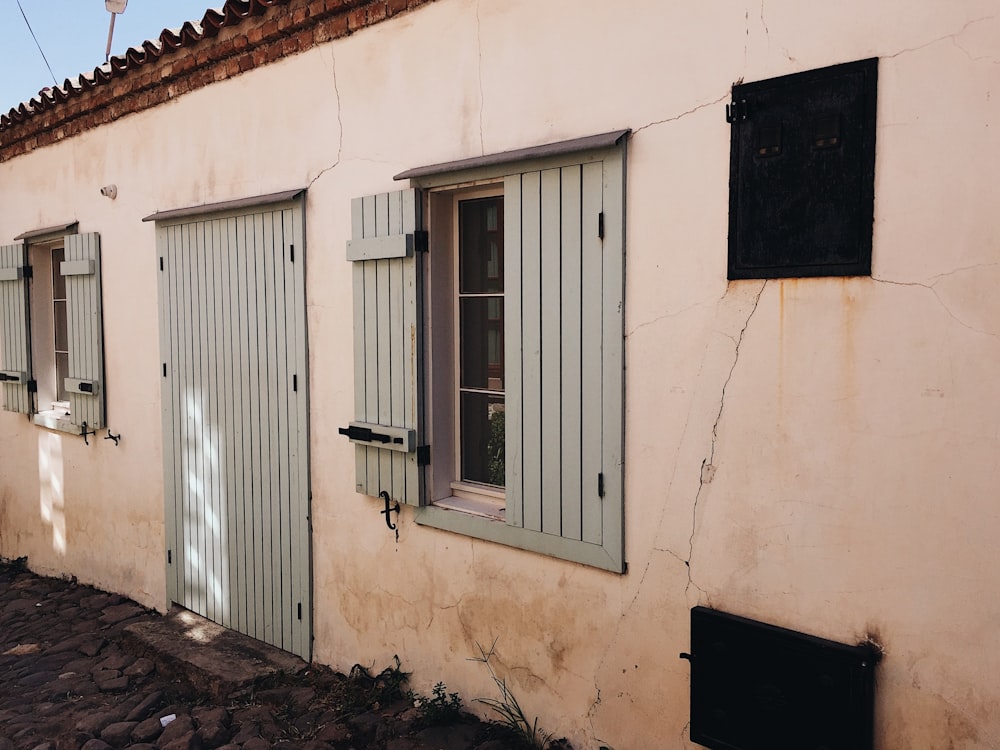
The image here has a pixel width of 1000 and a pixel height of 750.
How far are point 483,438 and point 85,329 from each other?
389 cm

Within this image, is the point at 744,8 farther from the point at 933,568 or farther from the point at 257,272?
the point at 257,272

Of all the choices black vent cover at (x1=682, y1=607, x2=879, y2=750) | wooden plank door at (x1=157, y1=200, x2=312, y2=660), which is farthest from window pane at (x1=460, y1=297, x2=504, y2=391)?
black vent cover at (x1=682, y1=607, x2=879, y2=750)

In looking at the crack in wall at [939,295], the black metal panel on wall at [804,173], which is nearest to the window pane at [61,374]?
the black metal panel on wall at [804,173]

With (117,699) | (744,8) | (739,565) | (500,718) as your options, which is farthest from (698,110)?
(117,699)

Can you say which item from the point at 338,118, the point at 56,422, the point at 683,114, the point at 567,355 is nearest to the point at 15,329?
the point at 56,422

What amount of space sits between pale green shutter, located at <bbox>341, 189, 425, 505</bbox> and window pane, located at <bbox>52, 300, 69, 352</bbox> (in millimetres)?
4377

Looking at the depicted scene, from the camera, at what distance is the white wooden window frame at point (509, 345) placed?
126 inches

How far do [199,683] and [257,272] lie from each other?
230 centimetres

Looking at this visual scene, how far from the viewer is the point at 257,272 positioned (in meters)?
4.87

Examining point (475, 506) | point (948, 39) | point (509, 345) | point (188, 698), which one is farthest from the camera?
point (188, 698)

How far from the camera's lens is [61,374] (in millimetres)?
7434

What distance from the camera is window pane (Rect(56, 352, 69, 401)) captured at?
7.39 metres

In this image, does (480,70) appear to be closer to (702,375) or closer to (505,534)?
(702,375)

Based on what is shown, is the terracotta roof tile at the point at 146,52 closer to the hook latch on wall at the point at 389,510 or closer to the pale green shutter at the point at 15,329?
the pale green shutter at the point at 15,329
